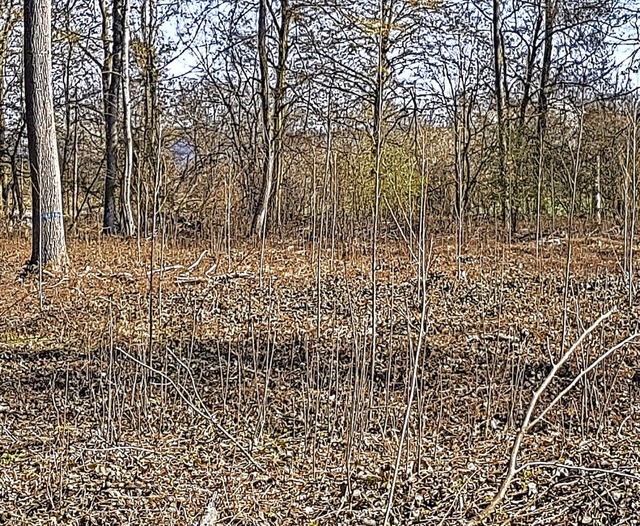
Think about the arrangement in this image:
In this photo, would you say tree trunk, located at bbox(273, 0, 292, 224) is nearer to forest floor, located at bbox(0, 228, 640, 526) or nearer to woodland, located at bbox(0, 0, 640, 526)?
woodland, located at bbox(0, 0, 640, 526)

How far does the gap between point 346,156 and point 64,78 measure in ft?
19.0

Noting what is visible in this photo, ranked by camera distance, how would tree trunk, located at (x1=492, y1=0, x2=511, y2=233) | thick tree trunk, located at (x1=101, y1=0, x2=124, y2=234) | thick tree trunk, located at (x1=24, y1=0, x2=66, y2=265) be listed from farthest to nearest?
thick tree trunk, located at (x1=101, y1=0, x2=124, y2=234), tree trunk, located at (x1=492, y1=0, x2=511, y2=233), thick tree trunk, located at (x1=24, y1=0, x2=66, y2=265)

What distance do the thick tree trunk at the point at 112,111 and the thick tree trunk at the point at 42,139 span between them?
3.77 meters

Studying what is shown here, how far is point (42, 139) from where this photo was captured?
25.6 ft

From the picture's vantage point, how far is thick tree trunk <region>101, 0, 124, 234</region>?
11859 millimetres

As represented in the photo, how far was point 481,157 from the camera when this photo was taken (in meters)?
12.2

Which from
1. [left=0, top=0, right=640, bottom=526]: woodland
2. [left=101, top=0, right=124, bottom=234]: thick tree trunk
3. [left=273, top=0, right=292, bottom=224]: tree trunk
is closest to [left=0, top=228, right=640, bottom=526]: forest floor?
[left=0, top=0, right=640, bottom=526]: woodland

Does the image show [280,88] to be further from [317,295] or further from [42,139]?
[317,295]

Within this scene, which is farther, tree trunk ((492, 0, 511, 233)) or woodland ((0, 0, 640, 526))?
tree trunk ((492, 0, 511, 233))

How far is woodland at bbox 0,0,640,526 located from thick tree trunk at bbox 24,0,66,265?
0.03 m

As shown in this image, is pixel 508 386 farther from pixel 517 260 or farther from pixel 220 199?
pixel 220 199

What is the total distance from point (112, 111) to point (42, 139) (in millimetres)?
4980

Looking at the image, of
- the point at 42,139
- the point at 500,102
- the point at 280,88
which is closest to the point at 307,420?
the point at 42,139

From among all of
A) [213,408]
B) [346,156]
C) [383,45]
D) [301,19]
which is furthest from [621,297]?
[301,19]
